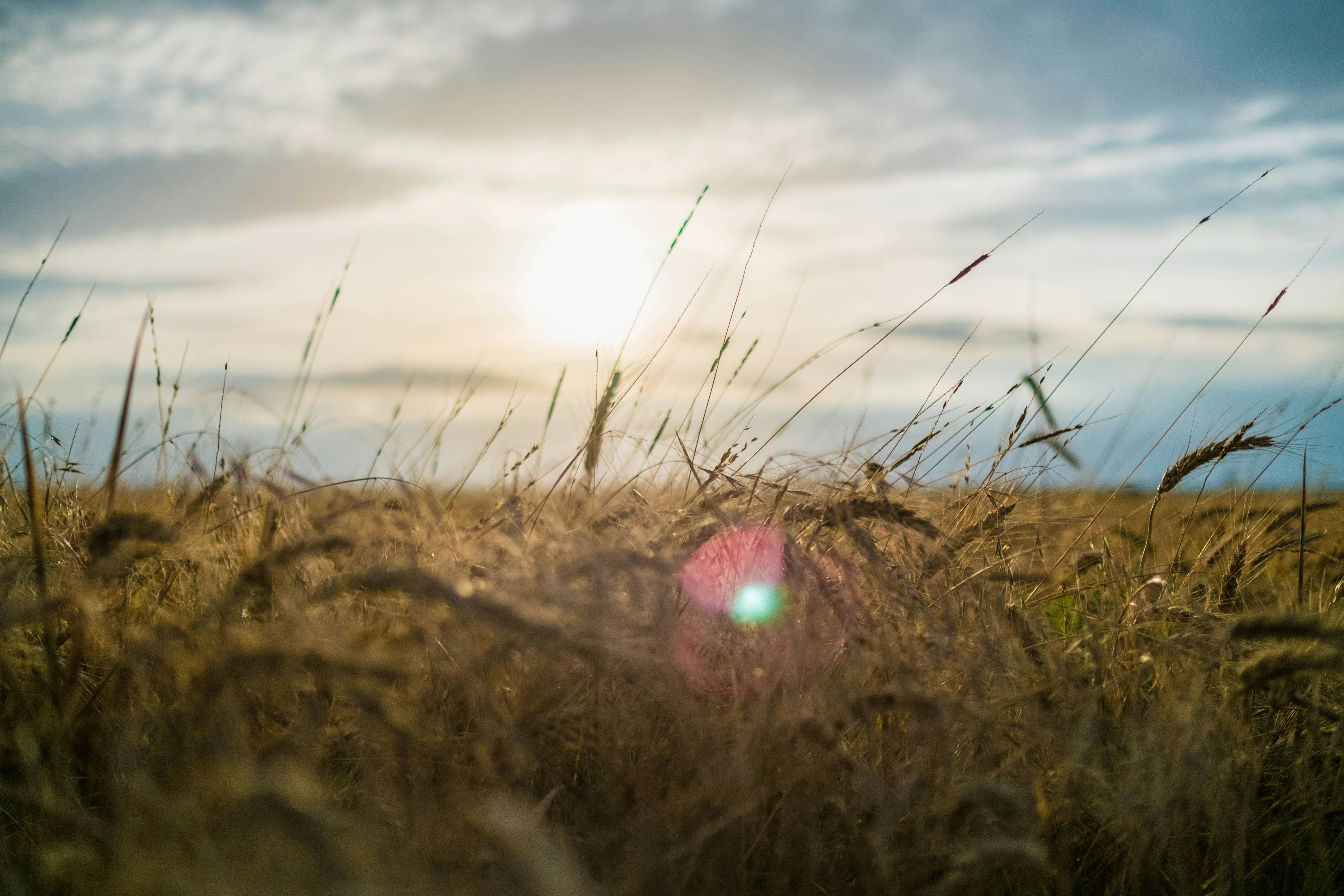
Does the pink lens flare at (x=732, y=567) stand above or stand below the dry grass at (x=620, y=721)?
above

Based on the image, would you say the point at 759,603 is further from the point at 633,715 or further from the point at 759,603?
the point at 633,715

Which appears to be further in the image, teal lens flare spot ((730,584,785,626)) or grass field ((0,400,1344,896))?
teal lens flare spot ((730,584,785,626))

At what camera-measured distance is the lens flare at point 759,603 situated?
5.15 feet

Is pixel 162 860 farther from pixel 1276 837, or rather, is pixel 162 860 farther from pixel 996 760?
pixel 1276 837

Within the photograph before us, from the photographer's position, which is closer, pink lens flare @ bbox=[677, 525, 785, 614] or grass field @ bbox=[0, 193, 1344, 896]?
grass field @ bbox=[0, 193, 1344, 896]

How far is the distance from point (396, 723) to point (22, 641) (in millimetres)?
1247

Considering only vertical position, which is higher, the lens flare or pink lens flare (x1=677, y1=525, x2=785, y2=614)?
pink lens flare (x1=677, y1=525, x2=785, y2=614)

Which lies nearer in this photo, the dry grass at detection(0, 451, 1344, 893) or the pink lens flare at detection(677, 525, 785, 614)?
the dry grass at detection(0, 451, 1344, 893)

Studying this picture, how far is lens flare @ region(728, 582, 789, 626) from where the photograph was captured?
1569 mm

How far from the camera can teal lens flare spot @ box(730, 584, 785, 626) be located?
5.16 feet

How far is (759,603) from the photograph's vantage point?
1.58 metres

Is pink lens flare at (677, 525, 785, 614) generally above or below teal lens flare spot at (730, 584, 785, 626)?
above

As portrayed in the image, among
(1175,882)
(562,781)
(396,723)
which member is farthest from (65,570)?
(1175,882)

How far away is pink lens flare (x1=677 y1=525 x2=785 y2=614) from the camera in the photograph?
1534mm
